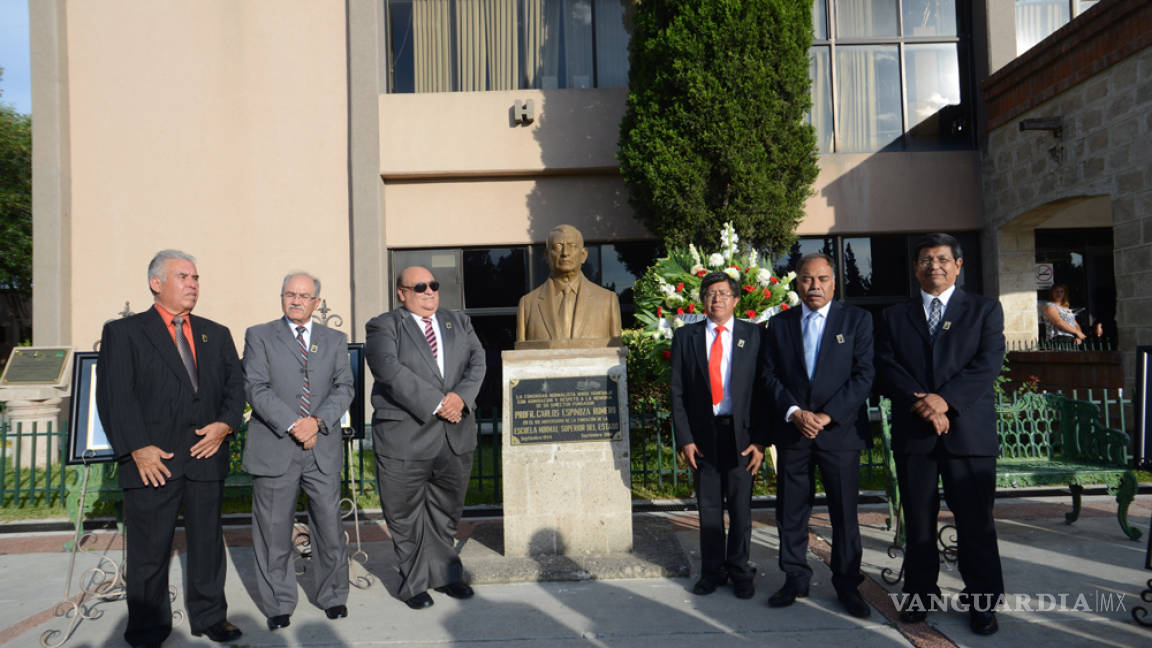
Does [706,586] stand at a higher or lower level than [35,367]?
lower

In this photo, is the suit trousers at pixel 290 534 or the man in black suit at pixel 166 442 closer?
the man in black suit at pixel 166 442

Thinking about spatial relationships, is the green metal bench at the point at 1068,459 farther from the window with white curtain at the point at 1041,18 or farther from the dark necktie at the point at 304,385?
the window with white curtain at the point at 1041,18

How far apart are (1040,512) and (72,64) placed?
1369cm

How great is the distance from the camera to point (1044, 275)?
13.3 m

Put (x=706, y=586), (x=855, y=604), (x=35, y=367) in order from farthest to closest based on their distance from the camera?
1. (x=35, y=367)
2. (x=706, y=586)
3. (x=855, y=604)

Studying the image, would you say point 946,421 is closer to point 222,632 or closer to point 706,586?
point 706,586

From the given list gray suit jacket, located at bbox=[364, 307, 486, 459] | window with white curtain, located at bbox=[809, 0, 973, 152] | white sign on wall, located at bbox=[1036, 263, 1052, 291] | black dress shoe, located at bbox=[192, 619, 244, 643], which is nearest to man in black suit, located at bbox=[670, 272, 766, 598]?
gray suit jacket, located at bbox=[364, 307, 486, 459]

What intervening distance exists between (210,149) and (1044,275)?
14713 mm

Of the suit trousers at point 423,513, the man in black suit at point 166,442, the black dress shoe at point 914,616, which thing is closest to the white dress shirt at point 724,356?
the black dress shoe at point 914,616

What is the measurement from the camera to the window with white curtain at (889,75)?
1178cm

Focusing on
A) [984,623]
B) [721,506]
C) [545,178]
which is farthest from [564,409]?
[545,178]

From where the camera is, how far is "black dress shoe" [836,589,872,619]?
4.01 metres

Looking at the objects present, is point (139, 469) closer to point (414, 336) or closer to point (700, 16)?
point (414, 336)

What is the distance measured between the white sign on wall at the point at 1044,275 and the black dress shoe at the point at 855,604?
11759 mm
